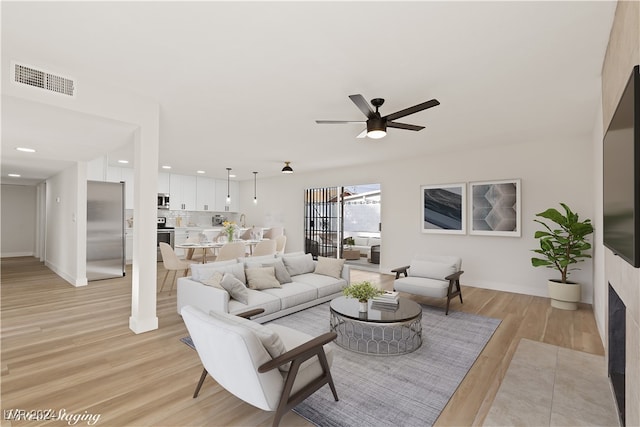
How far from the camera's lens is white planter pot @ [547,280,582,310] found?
14.5 feet

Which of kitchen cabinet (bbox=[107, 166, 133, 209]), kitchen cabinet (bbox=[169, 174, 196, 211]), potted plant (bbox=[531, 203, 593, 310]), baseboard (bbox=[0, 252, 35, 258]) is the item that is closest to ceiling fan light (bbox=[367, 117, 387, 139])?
potted plant (bbox=[531, 203, 593, 310])

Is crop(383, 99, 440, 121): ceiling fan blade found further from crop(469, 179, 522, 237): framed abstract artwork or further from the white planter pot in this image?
the white planter pot

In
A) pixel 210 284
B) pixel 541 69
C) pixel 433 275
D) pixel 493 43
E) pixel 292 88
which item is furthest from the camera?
pixel 433 275

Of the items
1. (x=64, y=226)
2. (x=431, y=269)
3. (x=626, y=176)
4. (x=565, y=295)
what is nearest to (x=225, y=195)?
(x=64, y=226)

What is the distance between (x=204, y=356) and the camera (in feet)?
7.11

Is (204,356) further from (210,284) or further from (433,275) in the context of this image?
(433,275)

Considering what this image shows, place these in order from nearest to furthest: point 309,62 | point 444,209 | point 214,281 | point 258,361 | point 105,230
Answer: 1. point 258,361
2. point 309,62
3. point 214,281
4. point 444,209
5. point 105,230

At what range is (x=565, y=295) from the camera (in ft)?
14.6

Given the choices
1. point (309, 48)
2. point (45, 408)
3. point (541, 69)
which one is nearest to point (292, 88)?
point (309, 48)

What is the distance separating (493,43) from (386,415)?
2.88 metres

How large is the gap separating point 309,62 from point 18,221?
11490 millimetres

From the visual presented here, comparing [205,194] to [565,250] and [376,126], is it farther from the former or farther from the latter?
[565,250]

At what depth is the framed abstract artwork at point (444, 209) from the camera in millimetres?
6035

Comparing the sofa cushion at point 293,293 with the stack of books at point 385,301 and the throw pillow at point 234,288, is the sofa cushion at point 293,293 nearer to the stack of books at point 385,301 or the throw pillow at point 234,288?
the throw pillow at point 234,288
